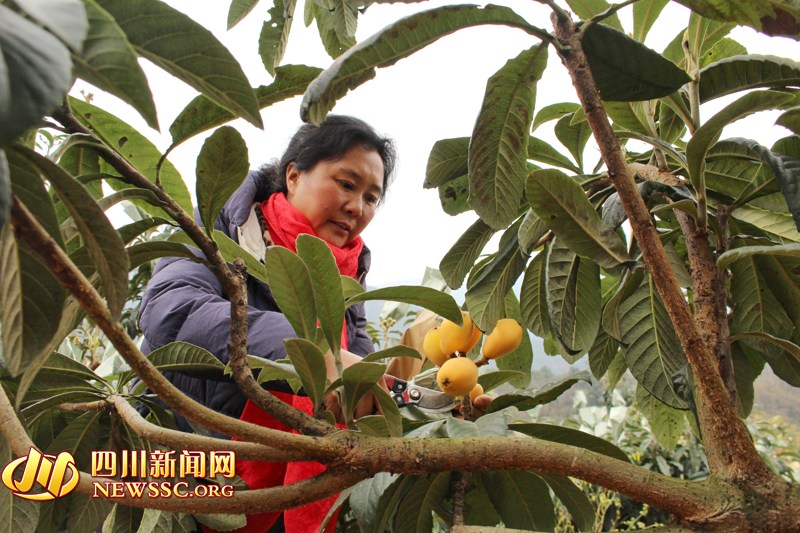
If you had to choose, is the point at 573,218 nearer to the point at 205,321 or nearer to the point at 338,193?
the point at 205,321

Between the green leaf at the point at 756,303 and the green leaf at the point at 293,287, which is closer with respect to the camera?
the green leaf at the point at 293,287

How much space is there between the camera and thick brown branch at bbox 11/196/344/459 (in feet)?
1.40

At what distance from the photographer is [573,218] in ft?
2.68

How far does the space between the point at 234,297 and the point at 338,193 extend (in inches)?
48.0

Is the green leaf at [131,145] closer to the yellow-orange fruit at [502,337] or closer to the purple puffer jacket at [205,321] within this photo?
the purple puffer jacket at [205,321]

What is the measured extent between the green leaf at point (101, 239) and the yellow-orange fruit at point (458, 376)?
0.69 meters

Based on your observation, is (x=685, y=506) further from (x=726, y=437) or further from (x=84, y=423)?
(x=84, y=423)

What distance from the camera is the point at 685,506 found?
2.10ft

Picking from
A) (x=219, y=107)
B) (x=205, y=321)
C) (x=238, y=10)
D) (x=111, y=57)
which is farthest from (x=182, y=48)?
(x=238, y=10)

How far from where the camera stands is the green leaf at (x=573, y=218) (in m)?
→ 0.79

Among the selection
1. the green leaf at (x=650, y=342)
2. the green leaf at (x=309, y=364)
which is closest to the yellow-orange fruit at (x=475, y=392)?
the green leaf at (x=650, y=342)

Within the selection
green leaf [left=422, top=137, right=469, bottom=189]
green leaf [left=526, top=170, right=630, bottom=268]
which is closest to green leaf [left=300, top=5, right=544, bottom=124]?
green leaf [left=526, top=170, right=630, bottom=268]

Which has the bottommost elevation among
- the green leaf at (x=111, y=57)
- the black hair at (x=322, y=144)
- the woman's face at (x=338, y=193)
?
the green leaf at (x=111, y=57)

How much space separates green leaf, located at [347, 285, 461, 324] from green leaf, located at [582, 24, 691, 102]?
12.3 inches
